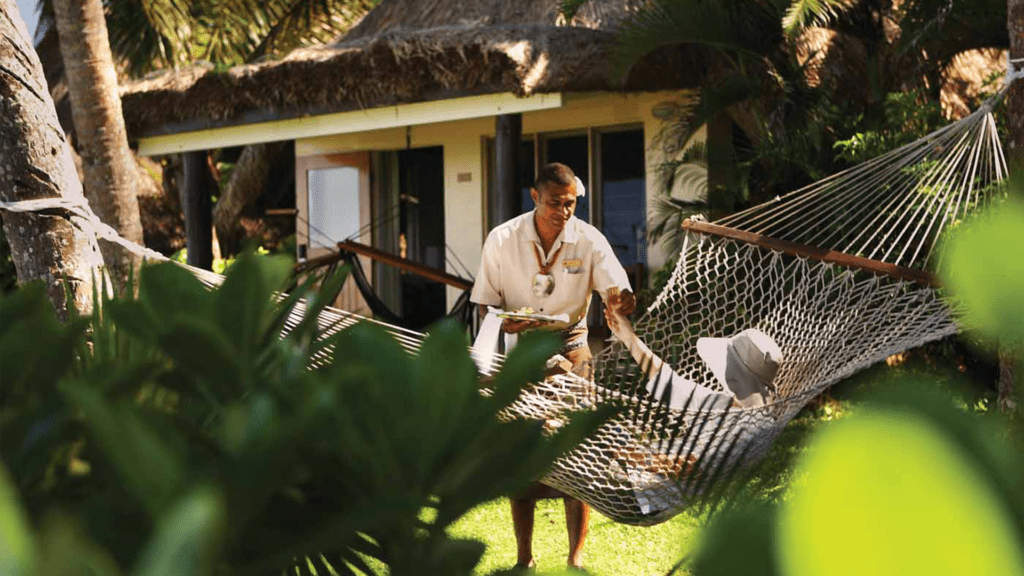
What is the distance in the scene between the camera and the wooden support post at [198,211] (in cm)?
988

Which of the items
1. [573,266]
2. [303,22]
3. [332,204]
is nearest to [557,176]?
[573,266]

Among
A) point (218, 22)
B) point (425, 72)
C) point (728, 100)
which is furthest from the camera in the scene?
point (218, 22)

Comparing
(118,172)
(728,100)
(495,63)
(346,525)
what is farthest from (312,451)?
(495,63)

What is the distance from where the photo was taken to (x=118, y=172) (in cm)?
632

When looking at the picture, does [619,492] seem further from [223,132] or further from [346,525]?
[223,132]

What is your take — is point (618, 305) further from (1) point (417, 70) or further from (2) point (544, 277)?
(1) point (417, 70)

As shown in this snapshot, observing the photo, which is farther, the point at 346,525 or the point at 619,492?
the point at 619,492

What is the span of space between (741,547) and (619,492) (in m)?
2.87

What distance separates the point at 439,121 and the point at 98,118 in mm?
2838

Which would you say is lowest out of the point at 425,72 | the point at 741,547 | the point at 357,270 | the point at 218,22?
A: the point at 357,270

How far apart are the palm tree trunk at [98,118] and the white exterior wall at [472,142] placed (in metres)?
3.62

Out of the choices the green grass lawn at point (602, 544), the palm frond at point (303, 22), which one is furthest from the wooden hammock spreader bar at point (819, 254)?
the palm frond at point (303, 22)

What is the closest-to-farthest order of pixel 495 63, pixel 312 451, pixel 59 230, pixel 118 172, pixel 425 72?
pixel 312 451 → pixel 59 230 → pixel 118 172 → pixel 495 63 → pixel 425 72

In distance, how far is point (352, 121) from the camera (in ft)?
29.3
